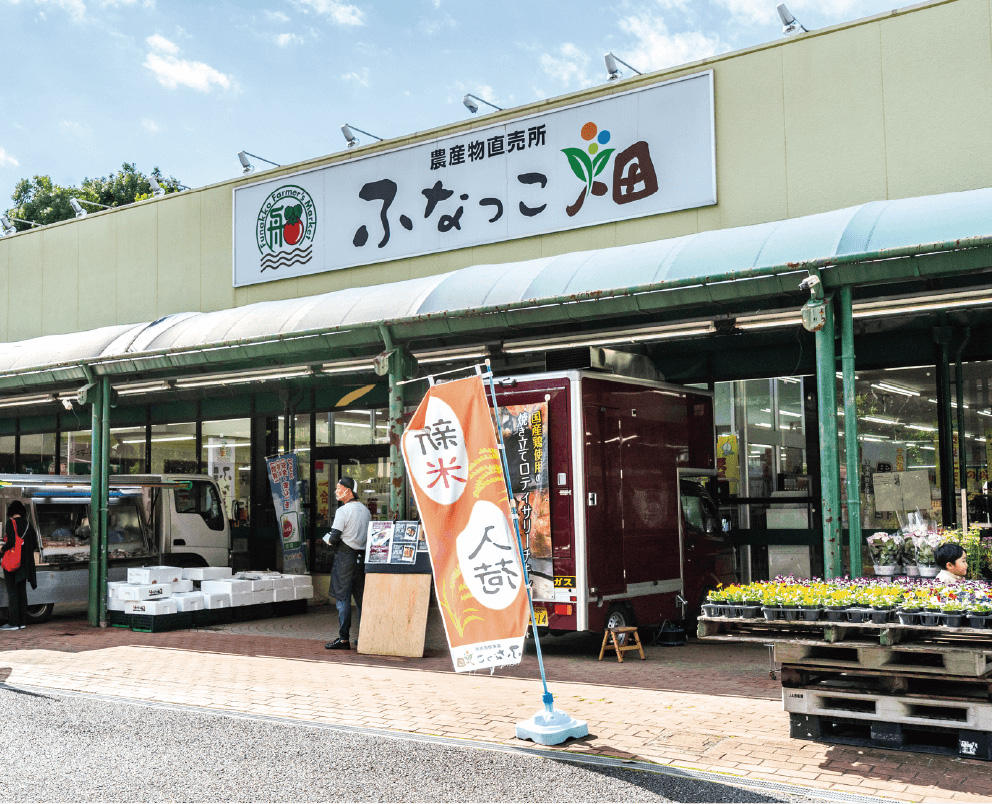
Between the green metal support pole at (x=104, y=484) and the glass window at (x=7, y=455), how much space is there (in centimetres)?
975

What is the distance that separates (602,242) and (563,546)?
4888mm

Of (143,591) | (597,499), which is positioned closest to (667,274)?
(597,499)

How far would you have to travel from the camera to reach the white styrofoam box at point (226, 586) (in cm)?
1379

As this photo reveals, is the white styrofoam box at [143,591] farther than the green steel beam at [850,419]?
Yes

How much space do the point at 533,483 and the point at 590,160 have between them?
5.30 meters

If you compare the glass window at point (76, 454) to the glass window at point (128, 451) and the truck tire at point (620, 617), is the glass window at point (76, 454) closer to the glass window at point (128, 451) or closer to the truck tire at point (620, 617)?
the glass window at point (128, 451)

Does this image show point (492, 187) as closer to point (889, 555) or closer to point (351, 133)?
point (351, 133)

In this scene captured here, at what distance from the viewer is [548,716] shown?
6875mm

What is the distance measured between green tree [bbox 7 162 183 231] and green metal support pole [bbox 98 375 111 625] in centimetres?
2785

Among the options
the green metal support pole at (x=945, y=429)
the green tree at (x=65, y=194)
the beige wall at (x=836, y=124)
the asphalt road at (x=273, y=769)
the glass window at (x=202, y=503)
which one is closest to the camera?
the asphalt road at (x=273, y=769)

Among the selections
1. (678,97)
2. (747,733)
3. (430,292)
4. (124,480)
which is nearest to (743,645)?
(747,733)

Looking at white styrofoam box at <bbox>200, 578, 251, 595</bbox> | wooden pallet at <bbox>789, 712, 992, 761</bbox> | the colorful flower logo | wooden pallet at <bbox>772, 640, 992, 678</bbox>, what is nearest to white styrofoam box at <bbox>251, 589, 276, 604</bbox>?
white styrofoam box at <bbox>200, 578, 251, 595</bbox>

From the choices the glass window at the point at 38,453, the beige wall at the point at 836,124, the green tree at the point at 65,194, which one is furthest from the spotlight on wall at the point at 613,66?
the green tree at the point at 65,194

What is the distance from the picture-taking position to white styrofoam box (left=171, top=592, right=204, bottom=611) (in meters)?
13.3
